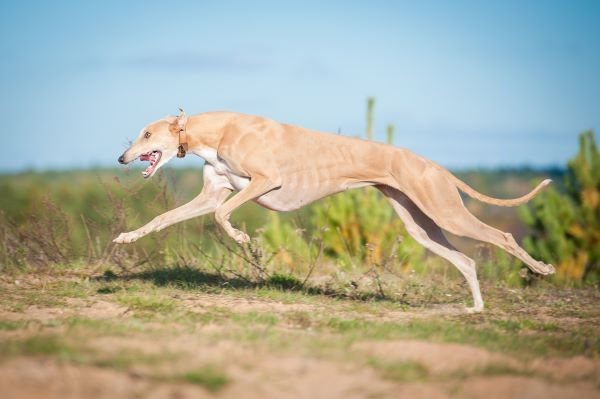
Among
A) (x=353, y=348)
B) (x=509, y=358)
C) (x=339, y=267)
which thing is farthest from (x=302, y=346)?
(x=339, y=267)

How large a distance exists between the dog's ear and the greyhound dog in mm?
11

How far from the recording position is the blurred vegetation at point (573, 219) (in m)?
20.8

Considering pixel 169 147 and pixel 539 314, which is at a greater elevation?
pixel 169 147

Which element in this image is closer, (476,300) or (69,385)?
(69,385)

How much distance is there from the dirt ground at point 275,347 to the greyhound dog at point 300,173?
2.81ft

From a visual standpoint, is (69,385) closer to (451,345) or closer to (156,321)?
(156,321)

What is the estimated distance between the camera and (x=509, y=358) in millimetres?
6102

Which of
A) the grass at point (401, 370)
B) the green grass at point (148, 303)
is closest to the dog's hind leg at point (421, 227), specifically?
the green grass at point (148, 303)

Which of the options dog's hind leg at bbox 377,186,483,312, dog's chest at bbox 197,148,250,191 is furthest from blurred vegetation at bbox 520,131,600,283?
dog's chest at bbox 197,148,250,191

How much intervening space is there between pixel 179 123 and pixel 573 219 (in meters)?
15.8

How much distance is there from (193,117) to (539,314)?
4.46 meters

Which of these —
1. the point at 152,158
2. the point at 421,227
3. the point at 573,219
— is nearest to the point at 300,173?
the point at 421,227

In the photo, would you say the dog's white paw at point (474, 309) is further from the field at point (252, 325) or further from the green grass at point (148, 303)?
the green grass at point (148, 303)

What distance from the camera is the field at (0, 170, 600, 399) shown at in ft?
16.9
